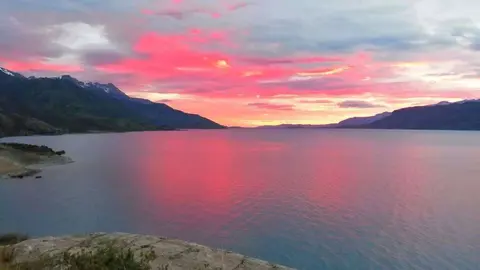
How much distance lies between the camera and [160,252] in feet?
58.3

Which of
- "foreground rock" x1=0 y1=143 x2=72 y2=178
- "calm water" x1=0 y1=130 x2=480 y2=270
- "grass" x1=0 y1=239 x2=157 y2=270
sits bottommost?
"calm water" x1=0 y1=130 x2=480 y2=270

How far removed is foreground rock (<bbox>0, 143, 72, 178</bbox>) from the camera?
89.2 meters

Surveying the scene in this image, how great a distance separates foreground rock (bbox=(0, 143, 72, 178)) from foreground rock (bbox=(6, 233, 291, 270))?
7518cm

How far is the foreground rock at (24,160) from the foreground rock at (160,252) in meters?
75.2

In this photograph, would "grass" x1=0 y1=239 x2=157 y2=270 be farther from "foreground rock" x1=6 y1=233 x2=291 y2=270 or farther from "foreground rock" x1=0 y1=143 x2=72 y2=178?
"foreground rock" x1=0 y1=143 x2=72 y2=178

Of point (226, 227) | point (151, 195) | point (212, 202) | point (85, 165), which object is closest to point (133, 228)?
point (226, 227)

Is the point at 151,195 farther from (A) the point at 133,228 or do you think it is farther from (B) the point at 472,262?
(B) the point at 472,262

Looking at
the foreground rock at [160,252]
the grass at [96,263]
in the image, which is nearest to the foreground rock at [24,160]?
the foreground rock at [160,252]

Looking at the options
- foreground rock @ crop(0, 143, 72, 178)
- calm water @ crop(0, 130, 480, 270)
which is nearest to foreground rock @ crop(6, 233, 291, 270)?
calm water @ crop(0, 130, 480, 270)

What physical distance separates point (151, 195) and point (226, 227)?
2476 cm

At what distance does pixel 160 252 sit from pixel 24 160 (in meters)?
103

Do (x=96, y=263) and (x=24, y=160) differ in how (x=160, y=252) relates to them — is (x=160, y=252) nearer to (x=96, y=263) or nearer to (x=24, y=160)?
(x=96, y=263)

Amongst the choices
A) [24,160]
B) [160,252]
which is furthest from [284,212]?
[24,160]

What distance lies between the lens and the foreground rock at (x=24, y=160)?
89.2m
